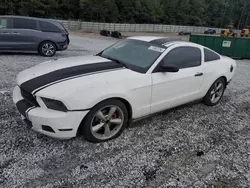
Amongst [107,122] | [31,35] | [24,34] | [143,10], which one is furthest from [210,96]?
[143,10]

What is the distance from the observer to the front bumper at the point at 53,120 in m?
2.67

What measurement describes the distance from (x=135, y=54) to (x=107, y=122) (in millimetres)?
1334

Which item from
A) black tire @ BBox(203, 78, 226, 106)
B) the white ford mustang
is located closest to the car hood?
the white ford mustang

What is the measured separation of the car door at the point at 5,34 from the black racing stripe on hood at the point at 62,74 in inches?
245

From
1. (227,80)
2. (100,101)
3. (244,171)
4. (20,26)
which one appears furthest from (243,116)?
(20,26)

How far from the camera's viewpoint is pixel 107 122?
10.2 feet

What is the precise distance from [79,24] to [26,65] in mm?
31946

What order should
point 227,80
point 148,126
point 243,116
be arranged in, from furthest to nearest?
1. point 227,80
2. point 243,116
3. point 148,126

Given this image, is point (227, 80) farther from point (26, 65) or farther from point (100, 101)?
point (26, 65)

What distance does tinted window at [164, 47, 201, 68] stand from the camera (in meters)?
3.72

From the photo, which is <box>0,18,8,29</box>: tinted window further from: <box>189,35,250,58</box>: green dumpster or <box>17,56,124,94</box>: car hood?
<box>189,35,250,58</box>: green dumpster

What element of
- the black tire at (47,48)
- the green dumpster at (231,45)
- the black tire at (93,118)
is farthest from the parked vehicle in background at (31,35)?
the green dumpster at (231,45)

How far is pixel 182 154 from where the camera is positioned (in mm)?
3062

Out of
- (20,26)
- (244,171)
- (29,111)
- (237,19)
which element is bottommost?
(244,171)
